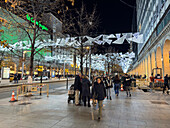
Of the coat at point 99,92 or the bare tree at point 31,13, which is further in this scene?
the bare tree at point 31,13

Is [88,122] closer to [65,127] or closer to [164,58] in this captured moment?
[65,127]

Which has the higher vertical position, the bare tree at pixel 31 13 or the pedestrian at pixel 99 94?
the bare tree at pixel 31 13

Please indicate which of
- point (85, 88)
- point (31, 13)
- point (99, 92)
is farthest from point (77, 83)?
point (31, 13)

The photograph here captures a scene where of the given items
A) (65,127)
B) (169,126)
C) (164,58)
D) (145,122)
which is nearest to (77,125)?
(65,127)

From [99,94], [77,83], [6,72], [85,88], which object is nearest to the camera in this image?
[99,94]

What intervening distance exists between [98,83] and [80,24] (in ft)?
40.1

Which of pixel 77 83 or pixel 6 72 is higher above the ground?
pixel 6 72

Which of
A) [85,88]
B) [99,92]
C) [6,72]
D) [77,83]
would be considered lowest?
[85,88]

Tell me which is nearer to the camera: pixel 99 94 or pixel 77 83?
pixel 99 94

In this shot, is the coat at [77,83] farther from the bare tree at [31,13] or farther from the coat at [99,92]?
the bare tree at [31,13]

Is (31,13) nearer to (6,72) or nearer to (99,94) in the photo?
(99,94)

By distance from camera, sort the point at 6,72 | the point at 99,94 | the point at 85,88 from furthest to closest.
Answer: the point at 6,72 → the point at 85,88 → the point at 99,94

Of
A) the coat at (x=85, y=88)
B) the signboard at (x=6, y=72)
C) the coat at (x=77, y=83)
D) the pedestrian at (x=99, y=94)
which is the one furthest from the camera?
the signboard at (x=6, y=72)

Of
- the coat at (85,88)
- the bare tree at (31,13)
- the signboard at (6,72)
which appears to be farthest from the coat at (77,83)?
the signboard at (6,72)
